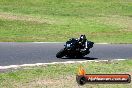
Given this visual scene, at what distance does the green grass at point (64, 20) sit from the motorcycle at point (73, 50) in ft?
25.2

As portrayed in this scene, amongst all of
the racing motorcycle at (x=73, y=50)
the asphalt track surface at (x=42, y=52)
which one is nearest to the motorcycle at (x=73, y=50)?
the racing motorcycle at (x=73, y=50)

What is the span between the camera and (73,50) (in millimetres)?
19516

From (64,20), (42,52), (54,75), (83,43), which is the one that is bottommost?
(64,20)

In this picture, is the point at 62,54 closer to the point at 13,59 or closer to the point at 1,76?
the point at 13,59

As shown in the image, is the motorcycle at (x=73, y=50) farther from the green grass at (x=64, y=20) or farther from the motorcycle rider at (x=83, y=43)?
the green grass at (x=64, y=20)

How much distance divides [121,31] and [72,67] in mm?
19282

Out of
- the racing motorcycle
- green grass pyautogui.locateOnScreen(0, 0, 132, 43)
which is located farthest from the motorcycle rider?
→ green grass pyautogui.locateOnScreen(0, 0, 132, 43)

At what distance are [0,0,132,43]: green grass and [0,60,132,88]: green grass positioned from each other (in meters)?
10.3

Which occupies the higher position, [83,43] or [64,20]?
[83,43]

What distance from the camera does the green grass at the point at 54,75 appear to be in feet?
43.4

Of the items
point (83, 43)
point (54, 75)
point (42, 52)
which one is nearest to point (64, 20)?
point (42, 52)

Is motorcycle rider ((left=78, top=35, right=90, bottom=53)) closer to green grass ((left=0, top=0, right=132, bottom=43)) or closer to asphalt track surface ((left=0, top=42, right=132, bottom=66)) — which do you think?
asphalt track surface ((left=0, top=42, right=132, bottom=66))

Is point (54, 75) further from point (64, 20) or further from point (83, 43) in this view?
point (64, 20)

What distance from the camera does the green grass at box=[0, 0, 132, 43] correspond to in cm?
3141
